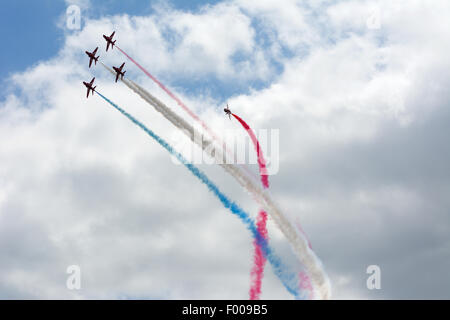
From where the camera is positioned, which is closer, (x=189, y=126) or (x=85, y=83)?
(x=189, y=126)

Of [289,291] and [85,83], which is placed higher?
[85,83]

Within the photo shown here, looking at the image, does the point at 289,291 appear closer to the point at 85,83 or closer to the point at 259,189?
the point at 259,189

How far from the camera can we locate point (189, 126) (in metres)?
118
